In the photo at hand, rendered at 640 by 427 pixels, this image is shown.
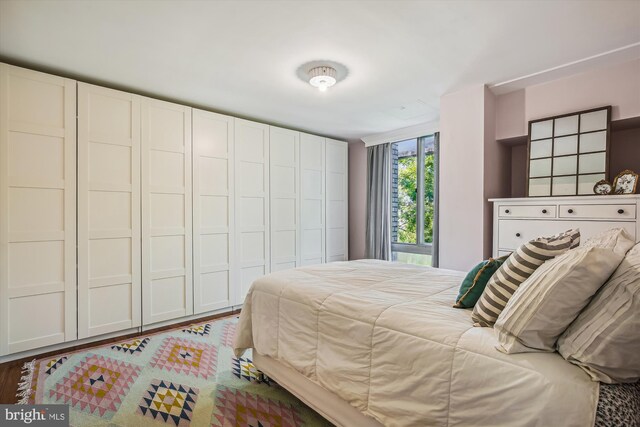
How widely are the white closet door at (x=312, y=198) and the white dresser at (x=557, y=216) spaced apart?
248 cm

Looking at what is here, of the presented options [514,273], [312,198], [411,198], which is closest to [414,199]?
[411,198]

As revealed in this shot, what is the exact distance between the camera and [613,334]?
0.93 meters

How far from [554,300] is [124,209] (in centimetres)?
339

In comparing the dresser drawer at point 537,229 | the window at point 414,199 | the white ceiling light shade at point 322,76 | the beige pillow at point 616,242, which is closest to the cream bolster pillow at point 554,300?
the beige pillow at point 616,242

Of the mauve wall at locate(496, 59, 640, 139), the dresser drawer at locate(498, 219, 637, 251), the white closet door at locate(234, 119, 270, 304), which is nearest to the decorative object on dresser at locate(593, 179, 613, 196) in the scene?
the dresser drawer at locate(498, 219, 637, 251)

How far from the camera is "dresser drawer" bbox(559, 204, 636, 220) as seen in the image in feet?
7.49

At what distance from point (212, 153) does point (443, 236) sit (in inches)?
108

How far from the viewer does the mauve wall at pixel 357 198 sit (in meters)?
5.25

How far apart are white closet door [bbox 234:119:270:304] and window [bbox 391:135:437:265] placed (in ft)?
6.41

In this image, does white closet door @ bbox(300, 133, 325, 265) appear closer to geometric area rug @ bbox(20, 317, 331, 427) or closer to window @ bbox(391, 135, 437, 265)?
window @ bbox(391, 135, 437, 265)

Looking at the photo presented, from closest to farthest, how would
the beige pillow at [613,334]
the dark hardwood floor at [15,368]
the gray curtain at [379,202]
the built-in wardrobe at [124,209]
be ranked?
1. the beige pillow at [613,334]
2. the dark hardwood floor at [15,368]
3. the built-in wardrobe at [124,209]
4. the gray curtain at [379,202]

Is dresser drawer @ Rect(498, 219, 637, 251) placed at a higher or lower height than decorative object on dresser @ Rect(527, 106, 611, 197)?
lower

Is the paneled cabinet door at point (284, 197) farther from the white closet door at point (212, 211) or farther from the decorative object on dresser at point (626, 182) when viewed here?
the decorative object on dresser at point (626, 182)

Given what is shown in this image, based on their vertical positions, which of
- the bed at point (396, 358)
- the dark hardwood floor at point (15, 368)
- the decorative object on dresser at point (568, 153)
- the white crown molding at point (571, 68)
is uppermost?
the white crown molding at point (571, 68)
